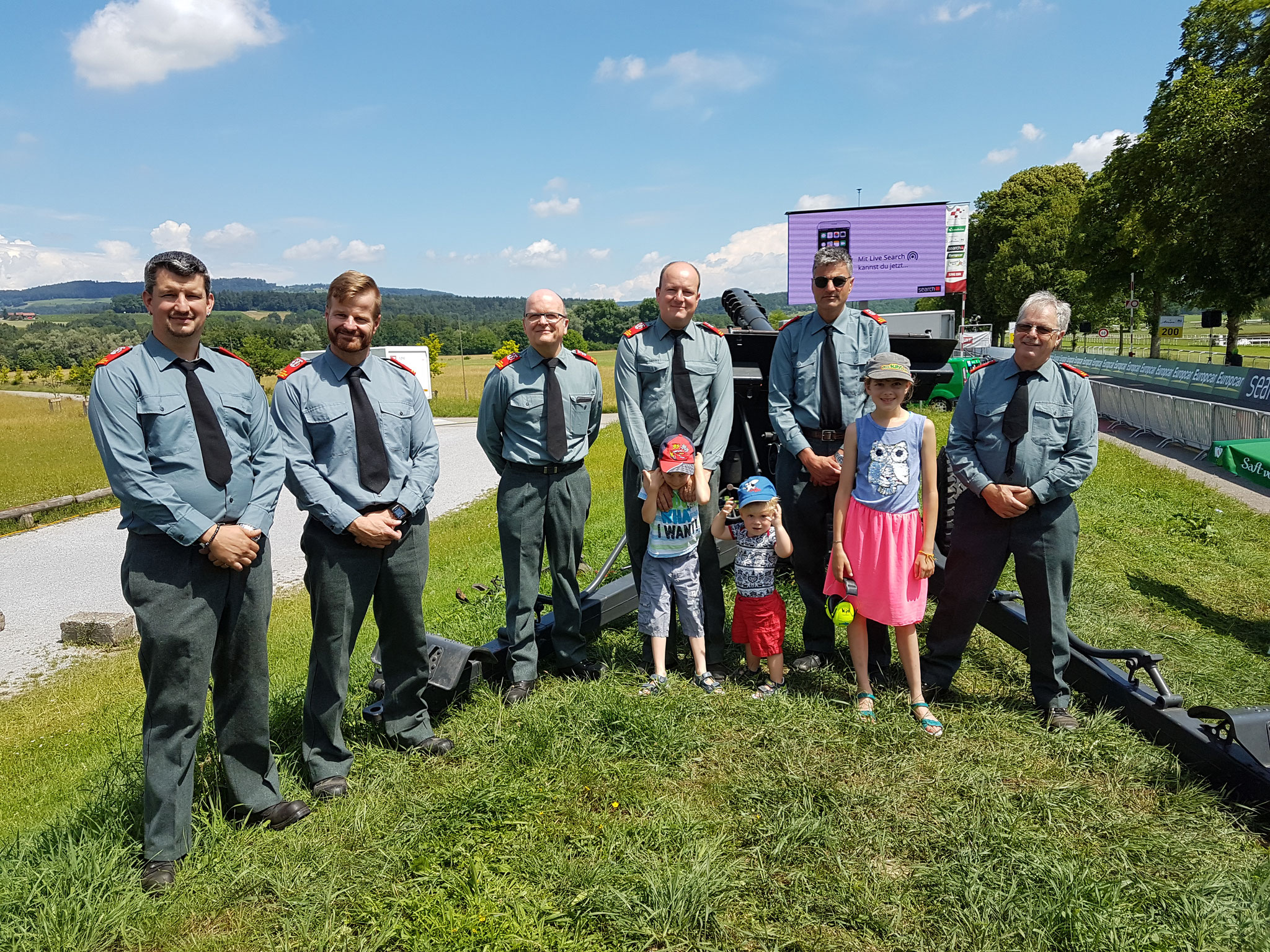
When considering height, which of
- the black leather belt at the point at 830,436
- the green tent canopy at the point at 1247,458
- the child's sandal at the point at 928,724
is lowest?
the child's sandal at the point at 928,724

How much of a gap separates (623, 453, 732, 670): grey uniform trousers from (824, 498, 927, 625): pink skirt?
30.7 inches

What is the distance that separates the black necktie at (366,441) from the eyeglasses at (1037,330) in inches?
115

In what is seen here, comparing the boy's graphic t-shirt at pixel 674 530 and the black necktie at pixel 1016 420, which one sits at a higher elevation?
the black necktie at pixel 1016 420

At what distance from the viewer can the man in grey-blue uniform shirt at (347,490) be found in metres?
3.30

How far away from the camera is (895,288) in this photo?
18359 millimetres

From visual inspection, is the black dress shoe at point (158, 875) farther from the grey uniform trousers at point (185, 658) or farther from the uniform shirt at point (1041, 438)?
the uniform shirt at point (1041, 438)

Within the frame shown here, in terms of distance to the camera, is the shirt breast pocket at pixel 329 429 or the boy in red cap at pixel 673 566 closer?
the shirt breast pocket at pixel 329 429

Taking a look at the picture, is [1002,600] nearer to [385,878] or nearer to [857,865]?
[857,865]

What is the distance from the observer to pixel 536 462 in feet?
13.7

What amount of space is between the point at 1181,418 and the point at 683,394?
13.8 metres

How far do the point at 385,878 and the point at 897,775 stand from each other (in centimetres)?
204

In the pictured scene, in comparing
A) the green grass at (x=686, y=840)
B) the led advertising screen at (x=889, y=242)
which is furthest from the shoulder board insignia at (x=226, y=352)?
the led advertising screen at (x=889, y=242)

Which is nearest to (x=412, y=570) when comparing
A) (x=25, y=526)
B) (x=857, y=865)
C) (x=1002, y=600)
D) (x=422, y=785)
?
(x=422, y=785)

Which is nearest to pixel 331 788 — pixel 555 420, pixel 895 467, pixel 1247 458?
pixel 555 420
